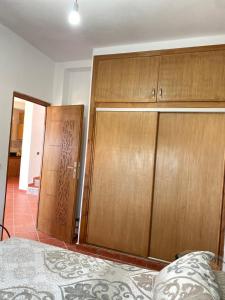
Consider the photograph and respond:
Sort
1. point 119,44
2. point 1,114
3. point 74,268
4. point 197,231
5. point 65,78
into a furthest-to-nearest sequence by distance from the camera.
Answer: point 65,78 < point 119,44 < point 1,114 < point 197,231 < point 74,268

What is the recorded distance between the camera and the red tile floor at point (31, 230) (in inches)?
113

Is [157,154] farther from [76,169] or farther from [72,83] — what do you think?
Answer: [72,83]

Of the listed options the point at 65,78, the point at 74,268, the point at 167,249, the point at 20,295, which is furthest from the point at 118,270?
the point at 65,78

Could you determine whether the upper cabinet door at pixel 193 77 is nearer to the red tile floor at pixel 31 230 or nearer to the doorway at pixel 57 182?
the doorway at pixel 57 182

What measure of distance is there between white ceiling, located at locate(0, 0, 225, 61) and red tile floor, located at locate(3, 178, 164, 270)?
2.66 meters

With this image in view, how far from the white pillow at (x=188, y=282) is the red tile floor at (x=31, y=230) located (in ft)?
5.64

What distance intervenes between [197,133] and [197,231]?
1.10 meters

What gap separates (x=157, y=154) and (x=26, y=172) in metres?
4.23

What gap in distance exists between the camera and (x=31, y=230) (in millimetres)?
3588

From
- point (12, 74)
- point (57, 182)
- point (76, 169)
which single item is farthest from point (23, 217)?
point (12, 74)

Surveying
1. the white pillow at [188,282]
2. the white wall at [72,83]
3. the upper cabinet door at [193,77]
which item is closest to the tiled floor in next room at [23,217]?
the white wall at [72,83]

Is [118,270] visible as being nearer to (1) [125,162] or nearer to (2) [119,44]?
(1) [125,162]

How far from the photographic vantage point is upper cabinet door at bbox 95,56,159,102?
2.89 metres

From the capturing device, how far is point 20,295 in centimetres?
114
